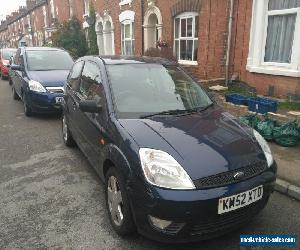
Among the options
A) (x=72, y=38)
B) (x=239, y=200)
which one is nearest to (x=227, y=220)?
(x=239, y=200)

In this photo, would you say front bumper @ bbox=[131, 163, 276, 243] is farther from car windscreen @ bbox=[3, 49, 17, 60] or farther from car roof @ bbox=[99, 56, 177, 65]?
car windscreen @ bbox=[3, 49, 17, 60]

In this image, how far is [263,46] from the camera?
8117 mm

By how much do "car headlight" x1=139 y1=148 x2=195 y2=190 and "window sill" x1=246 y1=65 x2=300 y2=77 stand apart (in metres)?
5.57

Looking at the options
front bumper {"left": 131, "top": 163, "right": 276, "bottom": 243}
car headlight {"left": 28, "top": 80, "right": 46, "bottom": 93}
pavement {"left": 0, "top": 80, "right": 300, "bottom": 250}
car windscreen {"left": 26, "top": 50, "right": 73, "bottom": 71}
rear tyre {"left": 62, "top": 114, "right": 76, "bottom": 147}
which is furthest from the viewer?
car windscreen {"left": 26, "top": 50, "right": 73, "bottom": 71}

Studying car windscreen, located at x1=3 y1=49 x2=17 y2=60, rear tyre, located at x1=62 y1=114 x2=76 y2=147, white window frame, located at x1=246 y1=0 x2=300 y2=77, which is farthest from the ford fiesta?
car windscreen, located at x1=3 y1=49 x2=17 y2=60

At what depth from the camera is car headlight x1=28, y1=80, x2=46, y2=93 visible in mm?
7418

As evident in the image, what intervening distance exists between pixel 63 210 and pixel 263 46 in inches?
265

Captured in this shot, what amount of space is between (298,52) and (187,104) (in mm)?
4602

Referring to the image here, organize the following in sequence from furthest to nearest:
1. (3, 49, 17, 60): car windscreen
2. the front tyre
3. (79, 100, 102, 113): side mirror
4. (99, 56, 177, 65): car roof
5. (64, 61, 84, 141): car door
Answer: (3, 49, 17, 60): car windscreen → (64, 61, 84, 141): car door → (99, 56, 177, 65): car roof → (79, 100, 102, 113): side mirror → the front tyre

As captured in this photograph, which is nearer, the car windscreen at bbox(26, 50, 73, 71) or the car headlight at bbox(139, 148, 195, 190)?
the car headlight at bbox(139, 148, 195, 190)

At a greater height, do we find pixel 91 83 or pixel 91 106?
pixel 91 83

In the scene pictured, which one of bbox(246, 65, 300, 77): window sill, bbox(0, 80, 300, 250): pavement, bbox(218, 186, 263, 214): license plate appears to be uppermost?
bbox(246, 65, 300, 77): window sill

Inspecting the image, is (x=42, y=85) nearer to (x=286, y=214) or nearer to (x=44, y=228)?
(x=44, y=228)

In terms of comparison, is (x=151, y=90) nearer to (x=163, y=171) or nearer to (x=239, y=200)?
(x=163, y=171)
